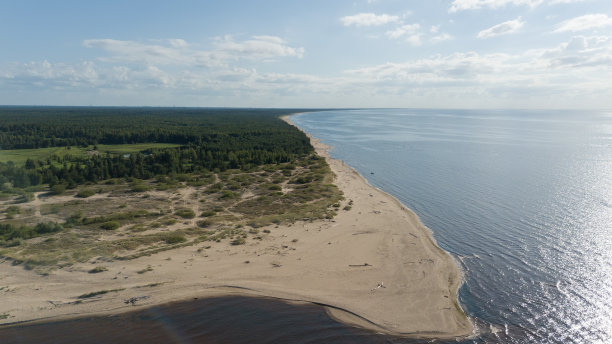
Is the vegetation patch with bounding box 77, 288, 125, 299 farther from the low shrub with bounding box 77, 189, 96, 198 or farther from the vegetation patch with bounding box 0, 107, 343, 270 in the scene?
the low shrub with bounding box 77, 189, 96, 198

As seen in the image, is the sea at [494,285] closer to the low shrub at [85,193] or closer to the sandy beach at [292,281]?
the sandy beach at [292,281]

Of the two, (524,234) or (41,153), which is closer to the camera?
(524,234)

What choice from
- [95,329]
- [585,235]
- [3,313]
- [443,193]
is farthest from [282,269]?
[443,193]

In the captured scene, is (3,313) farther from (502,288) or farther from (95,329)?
(502,288)

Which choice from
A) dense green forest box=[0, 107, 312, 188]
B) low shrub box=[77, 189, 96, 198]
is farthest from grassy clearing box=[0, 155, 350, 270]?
dense green forest box=[0, 107, 312, 188]

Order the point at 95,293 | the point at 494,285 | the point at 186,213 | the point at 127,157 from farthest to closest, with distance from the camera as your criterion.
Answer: the point at 127,157 → the point at 186,213 → the point at 494,285 → the point at 95,293

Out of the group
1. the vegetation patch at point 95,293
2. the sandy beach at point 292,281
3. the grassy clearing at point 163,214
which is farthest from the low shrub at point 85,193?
the vegetation patch at point 95,293

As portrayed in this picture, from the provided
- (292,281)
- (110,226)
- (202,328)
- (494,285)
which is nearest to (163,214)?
(110,226)

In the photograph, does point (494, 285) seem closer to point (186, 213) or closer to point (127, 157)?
point (186, 213)

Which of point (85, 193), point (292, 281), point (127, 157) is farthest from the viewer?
point (127, 157)
